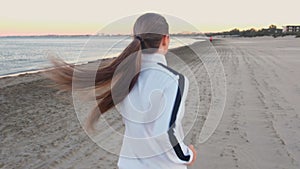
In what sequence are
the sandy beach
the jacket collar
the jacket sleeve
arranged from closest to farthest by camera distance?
the jacket sleeve → the jacket collar → the sandy beach

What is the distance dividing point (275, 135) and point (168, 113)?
4528 millimetres

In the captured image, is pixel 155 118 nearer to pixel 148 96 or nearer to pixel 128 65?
pixel 148 96

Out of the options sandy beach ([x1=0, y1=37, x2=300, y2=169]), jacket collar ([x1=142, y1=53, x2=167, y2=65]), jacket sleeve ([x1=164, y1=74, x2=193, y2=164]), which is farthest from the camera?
sandy beach ([x1=0, y1=37, x2=300, y2=169])

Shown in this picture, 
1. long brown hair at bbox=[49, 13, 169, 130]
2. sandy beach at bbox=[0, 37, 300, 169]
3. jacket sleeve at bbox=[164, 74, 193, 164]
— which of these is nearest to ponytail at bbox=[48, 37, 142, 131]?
long brown hair at bbox=[49, 13, 169, 130]

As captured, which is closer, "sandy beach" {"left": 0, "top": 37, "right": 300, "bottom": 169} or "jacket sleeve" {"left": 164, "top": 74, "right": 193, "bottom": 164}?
"jacket sleeve" {"left": 164, "top": 74, "right": 193, "bottom": 164}

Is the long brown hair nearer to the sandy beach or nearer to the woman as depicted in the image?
the woman

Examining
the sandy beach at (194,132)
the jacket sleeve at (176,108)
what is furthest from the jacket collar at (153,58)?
the sandy beach at (194,132)

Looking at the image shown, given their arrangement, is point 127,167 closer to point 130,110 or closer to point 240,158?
point 130,110

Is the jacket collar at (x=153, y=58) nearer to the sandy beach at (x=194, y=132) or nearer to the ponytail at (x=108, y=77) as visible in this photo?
the ponytail at (x=108, y=77)

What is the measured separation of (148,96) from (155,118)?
0.37 feet

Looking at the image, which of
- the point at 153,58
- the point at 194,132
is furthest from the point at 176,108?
the point at 194,132

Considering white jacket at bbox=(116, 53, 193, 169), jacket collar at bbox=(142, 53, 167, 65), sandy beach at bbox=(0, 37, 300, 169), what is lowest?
sandy beach at bbox=(0, 37, 300, 169)

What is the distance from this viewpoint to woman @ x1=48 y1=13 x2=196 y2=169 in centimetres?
171

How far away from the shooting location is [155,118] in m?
1.75
